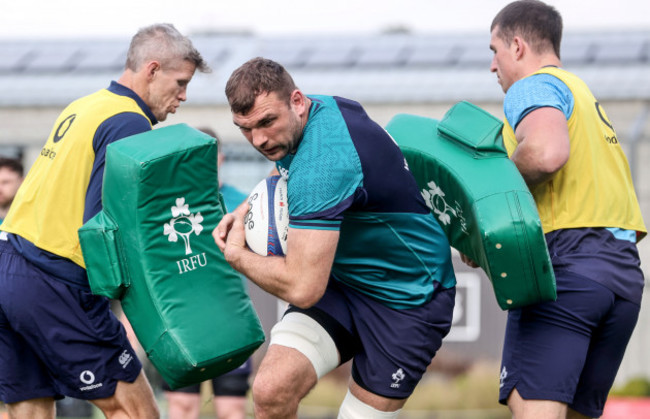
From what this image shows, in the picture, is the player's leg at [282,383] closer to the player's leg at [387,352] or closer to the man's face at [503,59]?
the player's leg at [387,352]

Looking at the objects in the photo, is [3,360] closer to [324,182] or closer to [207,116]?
[324,182]

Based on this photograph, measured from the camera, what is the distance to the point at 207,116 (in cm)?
1398

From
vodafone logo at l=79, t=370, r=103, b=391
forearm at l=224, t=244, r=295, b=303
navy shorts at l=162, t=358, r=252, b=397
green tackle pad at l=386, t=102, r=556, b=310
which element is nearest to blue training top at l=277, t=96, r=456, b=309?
green tackle pad at l=386, t=102, r=556, b=310

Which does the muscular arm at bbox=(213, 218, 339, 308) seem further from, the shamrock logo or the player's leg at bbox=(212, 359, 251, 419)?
the player's leg at bbox=(212, 359, 251, 419)

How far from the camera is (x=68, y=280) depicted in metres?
4.86

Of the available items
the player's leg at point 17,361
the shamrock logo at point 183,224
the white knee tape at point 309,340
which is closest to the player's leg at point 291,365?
the white knee tape at point 309,340

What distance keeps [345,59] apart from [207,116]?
13.8 feet

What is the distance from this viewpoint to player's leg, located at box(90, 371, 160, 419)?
4867 mm

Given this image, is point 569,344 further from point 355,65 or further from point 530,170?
point 355,65

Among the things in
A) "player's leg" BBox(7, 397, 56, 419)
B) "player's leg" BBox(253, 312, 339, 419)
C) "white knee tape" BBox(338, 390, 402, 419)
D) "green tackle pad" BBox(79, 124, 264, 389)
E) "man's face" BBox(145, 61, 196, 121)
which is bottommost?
"player's leg" BBox(7, 397, 56, 419)

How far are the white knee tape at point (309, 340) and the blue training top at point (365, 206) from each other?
0.29 m

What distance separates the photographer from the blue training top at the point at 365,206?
419cm

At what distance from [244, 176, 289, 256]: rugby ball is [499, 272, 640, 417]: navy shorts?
46.9 inches

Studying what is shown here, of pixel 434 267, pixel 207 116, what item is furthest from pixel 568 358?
pixel 207 116
